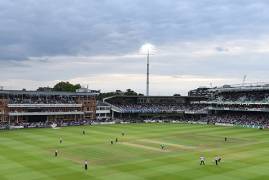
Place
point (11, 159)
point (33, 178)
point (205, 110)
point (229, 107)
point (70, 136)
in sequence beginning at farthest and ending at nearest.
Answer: point (205, 110) < point (229, 107) < point (70, 136) < point (11, 159) < point (33, 178)

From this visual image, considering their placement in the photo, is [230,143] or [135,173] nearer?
[135,173]

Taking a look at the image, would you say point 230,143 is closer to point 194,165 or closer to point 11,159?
point 194,165

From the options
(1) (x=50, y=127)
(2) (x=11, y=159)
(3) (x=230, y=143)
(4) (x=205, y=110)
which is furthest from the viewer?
(4) (x=205, y=110)

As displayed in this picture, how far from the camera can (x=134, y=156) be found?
1941 inches

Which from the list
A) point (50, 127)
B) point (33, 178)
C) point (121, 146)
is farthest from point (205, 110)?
point (33, 178)

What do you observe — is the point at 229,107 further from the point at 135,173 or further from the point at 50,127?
the point at 135,173

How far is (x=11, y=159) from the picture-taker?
47.0m

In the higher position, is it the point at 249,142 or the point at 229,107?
the point at 229,107

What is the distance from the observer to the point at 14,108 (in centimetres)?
9619

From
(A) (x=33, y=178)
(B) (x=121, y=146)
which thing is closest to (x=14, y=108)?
(B) (x=121, y=146)

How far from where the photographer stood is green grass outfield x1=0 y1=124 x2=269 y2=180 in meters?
38.9

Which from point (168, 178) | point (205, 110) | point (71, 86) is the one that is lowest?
point (168, 178)

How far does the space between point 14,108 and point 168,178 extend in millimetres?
67554

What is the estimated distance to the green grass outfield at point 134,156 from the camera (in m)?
38.9
